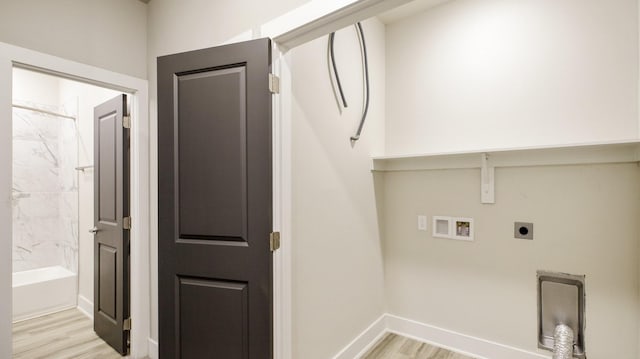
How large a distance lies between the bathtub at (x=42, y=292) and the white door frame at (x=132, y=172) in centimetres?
181

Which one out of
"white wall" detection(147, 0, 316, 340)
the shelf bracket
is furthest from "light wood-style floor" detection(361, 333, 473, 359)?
"white wall" detection(147, 0, 316, 340)

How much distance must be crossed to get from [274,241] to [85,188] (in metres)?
3.12

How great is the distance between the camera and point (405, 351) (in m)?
2.46

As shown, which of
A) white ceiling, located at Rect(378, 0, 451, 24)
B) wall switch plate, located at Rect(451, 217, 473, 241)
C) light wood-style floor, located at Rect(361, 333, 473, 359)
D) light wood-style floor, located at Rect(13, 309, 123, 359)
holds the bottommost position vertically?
light wood-style floor, located at Rect(13, 309, 123, 359)

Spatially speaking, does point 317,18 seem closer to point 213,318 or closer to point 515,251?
point 213,318

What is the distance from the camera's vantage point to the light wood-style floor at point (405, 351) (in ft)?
7.84

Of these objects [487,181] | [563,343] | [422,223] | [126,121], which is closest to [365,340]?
[422,223]

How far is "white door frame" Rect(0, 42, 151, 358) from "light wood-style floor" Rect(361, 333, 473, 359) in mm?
1841

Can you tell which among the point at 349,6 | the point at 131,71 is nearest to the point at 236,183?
the point at 349,6

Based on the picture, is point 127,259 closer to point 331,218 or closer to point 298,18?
point 331,218

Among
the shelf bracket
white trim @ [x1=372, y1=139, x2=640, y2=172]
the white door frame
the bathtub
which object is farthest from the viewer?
the bathtub

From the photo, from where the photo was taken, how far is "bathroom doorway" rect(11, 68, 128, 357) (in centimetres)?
332

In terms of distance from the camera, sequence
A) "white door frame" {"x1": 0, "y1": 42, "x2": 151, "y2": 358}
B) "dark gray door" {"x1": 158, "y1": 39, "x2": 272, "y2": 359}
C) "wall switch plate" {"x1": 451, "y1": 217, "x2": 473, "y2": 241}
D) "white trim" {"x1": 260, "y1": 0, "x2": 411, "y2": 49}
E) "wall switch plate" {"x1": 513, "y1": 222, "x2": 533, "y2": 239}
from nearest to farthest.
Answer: "white trim" {"x1": 260, "y1": 0, "x2": 411, "y2": 49}
"dark gray door" {"x1": 158, "y1": 39, "x2": 272, "y2": 359}
"white door frame" {"x1": 0, "y1": 42, "x2": 151, "y2": 358}
"wall switch plate" {"x1": 513, "y1": 222, "x2": 533, "y2": 239}
"wall switch plate" {"x1": 451, "y1": 217, "x2": 473, "y2": 241}

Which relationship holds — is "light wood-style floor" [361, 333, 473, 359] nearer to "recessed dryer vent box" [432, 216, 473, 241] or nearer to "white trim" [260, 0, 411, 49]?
"recessed dryer vent box" [432, 216, 473, 241]
